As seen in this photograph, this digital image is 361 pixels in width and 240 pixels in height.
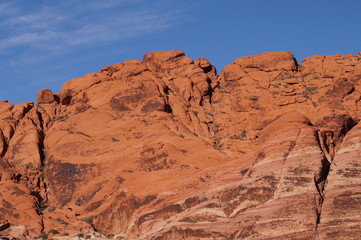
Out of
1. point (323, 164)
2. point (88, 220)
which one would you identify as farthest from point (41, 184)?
point (323, 164)

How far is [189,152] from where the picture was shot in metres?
63.5

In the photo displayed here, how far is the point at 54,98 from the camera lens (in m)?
82.8

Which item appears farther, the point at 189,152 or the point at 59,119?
the point at 59,119

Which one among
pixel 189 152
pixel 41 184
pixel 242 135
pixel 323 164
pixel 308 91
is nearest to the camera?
pixel 323 164

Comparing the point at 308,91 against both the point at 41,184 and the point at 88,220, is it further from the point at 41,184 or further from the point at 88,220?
the point at 41,184

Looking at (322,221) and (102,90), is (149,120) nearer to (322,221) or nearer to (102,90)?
(102,90)

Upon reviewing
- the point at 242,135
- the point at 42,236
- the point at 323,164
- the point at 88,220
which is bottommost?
the point at 42,236

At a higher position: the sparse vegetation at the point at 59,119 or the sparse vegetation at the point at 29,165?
the sparse vegetation at the point at 59,119

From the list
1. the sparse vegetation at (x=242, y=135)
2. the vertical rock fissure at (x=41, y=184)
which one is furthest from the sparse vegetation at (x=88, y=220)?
the sparse vegetation at (x=242, y=135)

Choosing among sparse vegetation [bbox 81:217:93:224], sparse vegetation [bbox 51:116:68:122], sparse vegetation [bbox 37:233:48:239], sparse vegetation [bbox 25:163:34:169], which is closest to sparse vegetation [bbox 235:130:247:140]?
sparse vegetation [bbox 81:217:93:224]

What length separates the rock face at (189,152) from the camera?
48281mm

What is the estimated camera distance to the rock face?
158ft

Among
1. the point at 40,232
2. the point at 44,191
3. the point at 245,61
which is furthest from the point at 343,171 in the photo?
the point at 245,61

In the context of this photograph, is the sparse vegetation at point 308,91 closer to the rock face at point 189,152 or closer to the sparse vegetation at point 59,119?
the rock face at point 189,152
